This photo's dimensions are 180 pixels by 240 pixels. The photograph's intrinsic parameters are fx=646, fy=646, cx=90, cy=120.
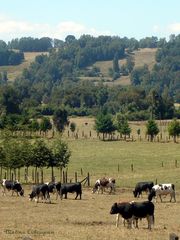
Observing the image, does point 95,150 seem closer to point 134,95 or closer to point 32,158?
point 32,158

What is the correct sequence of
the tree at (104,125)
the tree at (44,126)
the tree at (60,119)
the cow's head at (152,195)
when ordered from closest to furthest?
1. the cow's head at (152,195)
2. the tree at (104,125)
3. the tree at (44,126)
4. the tree at (60,119)

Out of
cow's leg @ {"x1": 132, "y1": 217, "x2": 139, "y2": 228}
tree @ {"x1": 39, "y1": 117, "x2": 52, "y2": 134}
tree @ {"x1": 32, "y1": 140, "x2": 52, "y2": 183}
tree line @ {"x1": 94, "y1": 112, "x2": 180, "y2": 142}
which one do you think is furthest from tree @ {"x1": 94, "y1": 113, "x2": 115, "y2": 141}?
cow's leg @ {"x1": 132, "y1": 217, "x2": 139, "y2": 228}

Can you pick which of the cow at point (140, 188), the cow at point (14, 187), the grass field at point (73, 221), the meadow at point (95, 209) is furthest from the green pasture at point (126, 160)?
the grass field at point (73, 221)

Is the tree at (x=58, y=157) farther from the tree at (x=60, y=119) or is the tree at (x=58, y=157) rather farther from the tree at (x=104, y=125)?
the tree at (x=60, y=119)

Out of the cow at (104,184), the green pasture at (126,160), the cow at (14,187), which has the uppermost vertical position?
the cow at (14,187)

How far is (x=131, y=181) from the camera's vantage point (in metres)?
58.4

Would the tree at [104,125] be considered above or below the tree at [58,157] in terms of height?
below

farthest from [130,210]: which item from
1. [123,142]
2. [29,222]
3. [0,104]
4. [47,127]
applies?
[0,104]

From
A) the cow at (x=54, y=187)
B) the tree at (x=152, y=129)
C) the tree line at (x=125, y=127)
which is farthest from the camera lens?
the tree at (x=152, y=129)

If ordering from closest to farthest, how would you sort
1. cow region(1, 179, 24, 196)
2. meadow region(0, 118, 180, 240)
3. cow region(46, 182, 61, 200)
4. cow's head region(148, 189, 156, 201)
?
meadow region(0, 118, 180, 240)
cow's head region(148, 189, 156, 201)
cow region(46, 182, 61, 200)
cow region(1, 179, 24, 196)

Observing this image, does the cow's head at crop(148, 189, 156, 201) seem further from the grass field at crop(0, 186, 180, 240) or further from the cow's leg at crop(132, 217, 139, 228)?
the cow's leg at crop(132, 217, 139, 228)

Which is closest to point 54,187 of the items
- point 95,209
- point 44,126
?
point 95,209

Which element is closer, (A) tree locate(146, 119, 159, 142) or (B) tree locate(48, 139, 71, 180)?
(B) tree locate(48, 139, 71, 180)

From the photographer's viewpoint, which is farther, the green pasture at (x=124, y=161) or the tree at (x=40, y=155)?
the green pasture at (x=124, y=161)
